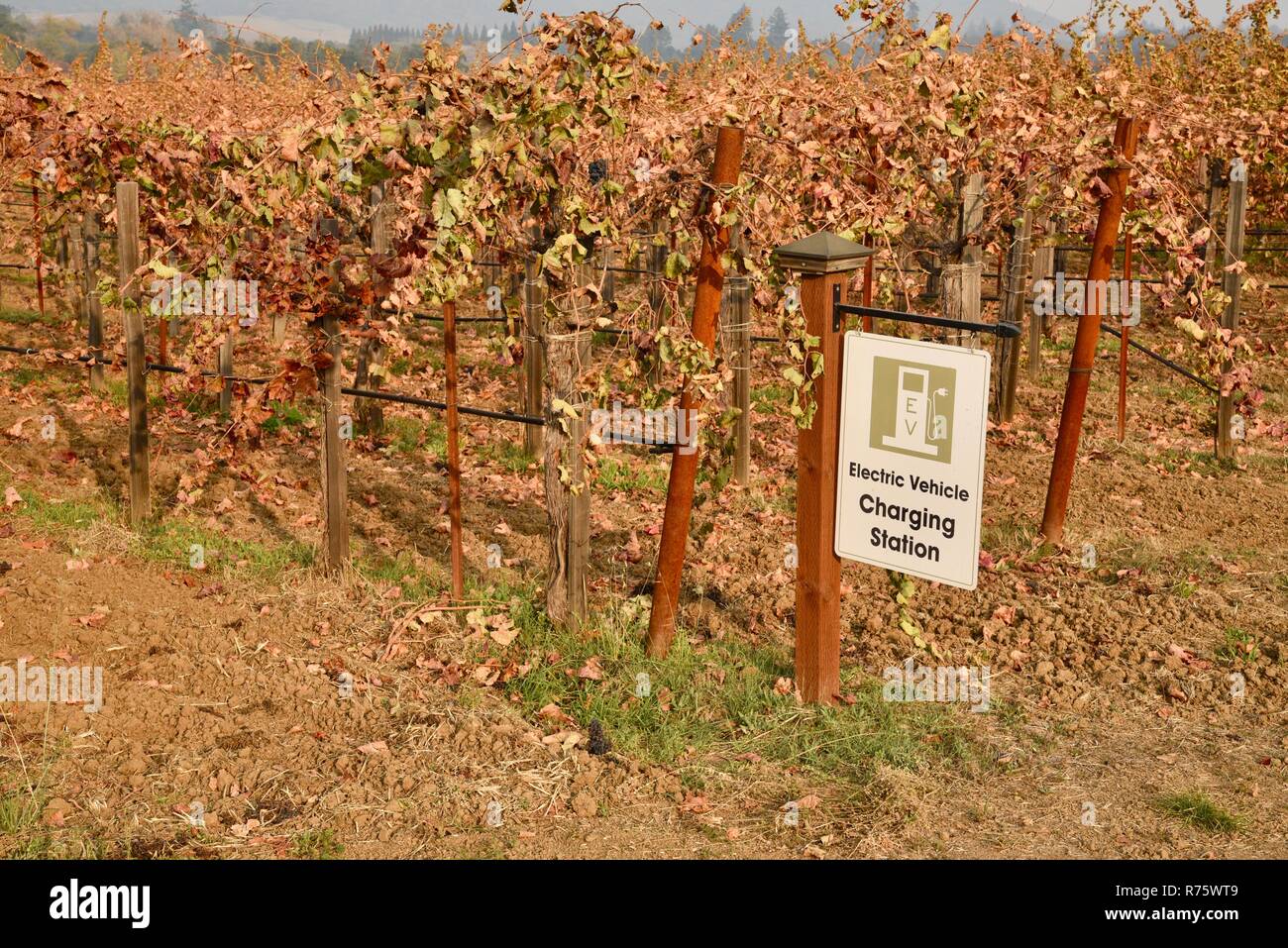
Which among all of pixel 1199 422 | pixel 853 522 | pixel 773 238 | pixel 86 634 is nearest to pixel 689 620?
pixel 853 522

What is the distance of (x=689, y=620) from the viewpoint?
6.16 m

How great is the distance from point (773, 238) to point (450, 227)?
83.0 inches

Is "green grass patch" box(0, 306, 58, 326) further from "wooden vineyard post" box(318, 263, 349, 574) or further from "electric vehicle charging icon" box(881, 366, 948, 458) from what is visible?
"electric vehicle charging icon" box(881, 366, 948, 458)

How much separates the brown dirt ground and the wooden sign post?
0.56 m

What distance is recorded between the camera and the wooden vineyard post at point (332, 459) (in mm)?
6180

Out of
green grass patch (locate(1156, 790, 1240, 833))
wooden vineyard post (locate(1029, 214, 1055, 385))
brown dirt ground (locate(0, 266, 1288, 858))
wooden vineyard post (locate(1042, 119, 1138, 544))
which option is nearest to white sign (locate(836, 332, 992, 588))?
brown dirt ground (locate(0, 266, 1288, 858))

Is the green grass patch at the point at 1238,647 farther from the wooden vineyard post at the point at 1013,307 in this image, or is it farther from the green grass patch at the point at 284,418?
A: the green grass patch at the point at 284,418

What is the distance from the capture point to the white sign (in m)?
4.62

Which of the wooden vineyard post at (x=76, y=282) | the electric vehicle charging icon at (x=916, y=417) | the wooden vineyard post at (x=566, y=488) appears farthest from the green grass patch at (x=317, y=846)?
the wooden vineyard post at (x=76, y=282)

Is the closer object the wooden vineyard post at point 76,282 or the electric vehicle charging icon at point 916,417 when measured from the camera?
the electric vehicle charging icon at point 916,417

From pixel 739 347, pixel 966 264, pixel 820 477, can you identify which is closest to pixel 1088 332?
pixel 966 264

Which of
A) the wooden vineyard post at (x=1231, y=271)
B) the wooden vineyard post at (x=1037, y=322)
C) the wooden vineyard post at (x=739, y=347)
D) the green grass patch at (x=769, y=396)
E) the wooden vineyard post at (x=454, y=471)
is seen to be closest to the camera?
the wooden vineyard post at (x=454, y=471)

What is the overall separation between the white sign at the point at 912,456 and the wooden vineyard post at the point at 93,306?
505cm
